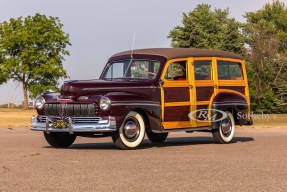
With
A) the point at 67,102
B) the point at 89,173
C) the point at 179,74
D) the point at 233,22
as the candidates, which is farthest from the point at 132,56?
the point at 233,22

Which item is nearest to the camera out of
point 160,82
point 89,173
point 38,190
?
point 38,190

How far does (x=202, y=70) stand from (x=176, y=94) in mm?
1252

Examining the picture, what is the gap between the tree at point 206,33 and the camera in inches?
2569

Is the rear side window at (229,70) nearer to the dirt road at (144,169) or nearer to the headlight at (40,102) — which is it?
the dirt road at (144,169)

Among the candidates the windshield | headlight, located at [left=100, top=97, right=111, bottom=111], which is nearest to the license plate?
headlight, located at [left=100, top=97, right=111, bottom=111]

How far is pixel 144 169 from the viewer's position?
9422 millimetres

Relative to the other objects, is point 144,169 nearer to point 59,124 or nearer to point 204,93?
point 59,124

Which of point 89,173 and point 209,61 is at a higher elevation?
point 209,61

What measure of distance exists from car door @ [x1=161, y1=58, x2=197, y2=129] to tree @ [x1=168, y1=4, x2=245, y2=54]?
164 ft

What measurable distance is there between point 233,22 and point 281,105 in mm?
10539

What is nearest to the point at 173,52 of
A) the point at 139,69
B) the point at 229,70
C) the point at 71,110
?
the point at 139,69

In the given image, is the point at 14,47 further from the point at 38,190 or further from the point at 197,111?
the point at 38,190

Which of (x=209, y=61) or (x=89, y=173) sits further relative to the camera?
(x=209, y=61)

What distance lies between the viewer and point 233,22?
67.8 m
